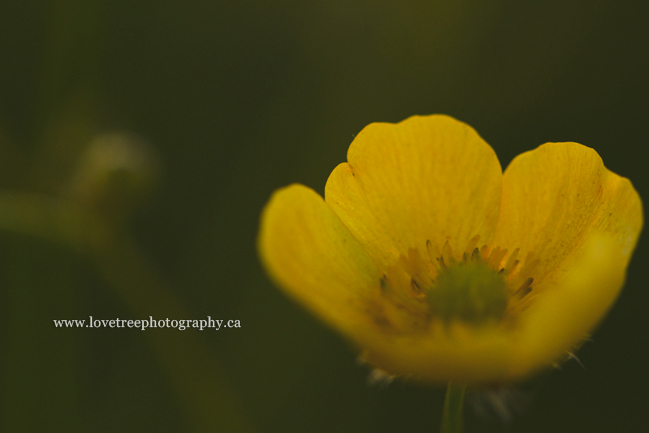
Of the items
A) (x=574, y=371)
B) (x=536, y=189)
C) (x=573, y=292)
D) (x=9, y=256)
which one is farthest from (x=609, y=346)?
(x=9, y=256)

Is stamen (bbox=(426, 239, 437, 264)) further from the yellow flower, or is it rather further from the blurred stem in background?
the blurred stem in background

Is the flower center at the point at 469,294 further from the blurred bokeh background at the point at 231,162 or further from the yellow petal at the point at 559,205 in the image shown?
the blurred bokeh background at the point at 231,162

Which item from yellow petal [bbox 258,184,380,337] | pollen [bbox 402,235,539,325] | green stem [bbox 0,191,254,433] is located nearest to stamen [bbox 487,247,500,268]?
pollen [bbox 402,235,539,325]

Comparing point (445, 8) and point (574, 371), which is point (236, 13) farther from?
point (574, 371)

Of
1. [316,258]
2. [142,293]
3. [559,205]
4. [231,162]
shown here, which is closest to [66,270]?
[142,293]

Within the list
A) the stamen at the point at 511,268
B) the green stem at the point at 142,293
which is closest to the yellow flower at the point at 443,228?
the stamen at the point at 511,268

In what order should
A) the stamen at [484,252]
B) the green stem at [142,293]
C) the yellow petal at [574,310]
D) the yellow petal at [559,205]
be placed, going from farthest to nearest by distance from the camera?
the green stem at [142,293]
the stamen at [484,252]
the yellow petal at [559,205]
the yellow petal at [574,310]
